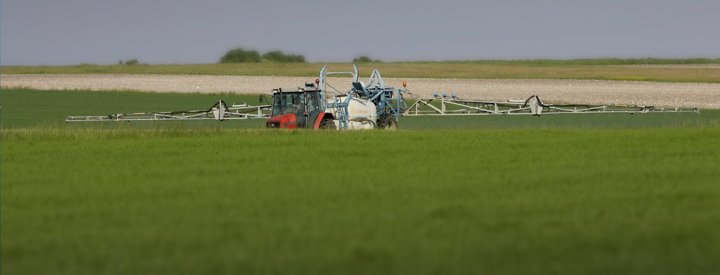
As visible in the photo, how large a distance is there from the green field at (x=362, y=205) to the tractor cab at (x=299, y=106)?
20.3ft

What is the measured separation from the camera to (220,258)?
35.1ft

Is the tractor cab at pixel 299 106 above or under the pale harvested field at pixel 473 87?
above

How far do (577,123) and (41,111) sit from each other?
68.2 ft

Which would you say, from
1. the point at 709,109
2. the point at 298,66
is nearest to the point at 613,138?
the point at 709,109

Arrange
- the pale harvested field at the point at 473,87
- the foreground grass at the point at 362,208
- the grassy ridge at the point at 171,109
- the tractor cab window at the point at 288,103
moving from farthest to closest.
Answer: the pale harvested field at the point at 473,87 → the grassy ridge at the point at 171,109 → the tractor cab window at the point at 288,103 → the foreground grass at the point at 362,208

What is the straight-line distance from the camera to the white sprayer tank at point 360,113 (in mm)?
35344

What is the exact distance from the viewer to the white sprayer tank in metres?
35.3

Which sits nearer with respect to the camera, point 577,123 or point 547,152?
point 547,152

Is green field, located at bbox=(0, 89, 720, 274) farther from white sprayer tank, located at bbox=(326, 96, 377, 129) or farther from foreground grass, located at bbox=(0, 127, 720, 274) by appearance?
white sprayer tank, located at bbox=(326, 96, 377, 129)

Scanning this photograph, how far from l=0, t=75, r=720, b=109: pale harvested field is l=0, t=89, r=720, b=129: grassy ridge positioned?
6476mm

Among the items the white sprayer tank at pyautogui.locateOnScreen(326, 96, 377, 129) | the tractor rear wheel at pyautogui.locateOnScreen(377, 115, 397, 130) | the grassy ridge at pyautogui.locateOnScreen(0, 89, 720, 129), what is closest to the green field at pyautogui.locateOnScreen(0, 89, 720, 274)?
the white sprayer tank at pyautogui.locateOnScreen(326, 96, 377, 129)

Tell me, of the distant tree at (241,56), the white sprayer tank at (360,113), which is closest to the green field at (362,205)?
the white sprayer tank at (360,113)

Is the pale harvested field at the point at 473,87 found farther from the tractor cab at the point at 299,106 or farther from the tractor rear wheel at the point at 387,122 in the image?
the tractor cab at the point at 299,106

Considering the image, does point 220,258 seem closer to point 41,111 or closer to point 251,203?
point 251,203
